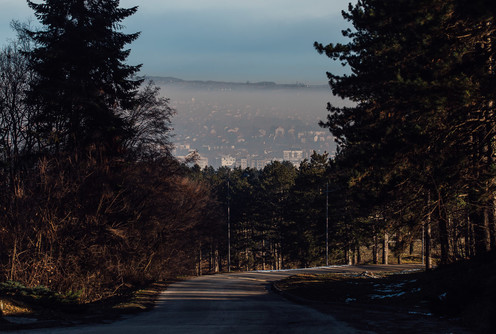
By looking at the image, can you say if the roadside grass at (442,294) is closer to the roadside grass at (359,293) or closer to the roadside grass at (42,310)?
the roadside grass at (359,293)

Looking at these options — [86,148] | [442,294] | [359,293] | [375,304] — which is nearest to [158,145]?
[86,148]

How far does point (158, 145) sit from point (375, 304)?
17717 millimetres

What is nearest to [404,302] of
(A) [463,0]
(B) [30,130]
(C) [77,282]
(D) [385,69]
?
(D) [385,69]

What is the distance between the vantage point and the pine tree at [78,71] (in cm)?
2542

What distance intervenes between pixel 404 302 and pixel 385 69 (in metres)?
8.17

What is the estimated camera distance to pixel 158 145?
2994 cm

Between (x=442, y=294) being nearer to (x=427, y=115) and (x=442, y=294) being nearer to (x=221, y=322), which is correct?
(x=427, y=115)

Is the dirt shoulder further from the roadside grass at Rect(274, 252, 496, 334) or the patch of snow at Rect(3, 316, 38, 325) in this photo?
the patch of snow at Rect(3, 316, 38, 325)

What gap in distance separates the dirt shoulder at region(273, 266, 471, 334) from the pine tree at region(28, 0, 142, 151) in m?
13.6

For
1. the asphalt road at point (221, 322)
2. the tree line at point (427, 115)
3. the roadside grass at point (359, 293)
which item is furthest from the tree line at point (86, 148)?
the tree line at point (427, 115)

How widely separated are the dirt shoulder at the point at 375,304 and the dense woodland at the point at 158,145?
7.63ft

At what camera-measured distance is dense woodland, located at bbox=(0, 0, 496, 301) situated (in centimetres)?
1477

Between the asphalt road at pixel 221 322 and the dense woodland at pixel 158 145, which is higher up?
the dense woodland at pixel 158 145

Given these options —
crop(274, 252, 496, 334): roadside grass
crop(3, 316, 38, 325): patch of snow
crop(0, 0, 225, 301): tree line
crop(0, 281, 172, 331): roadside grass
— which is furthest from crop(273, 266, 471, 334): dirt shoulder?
Answer: crop(0, 0, 225, 301): tree line
